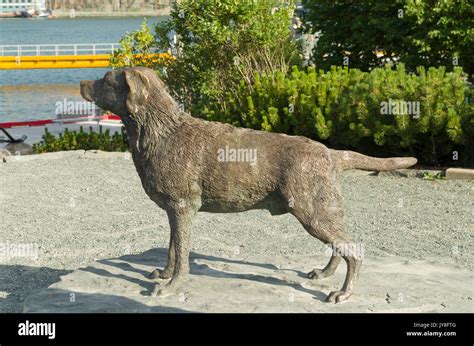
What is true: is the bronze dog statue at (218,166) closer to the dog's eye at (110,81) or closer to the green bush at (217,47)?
the dog's eye at (110,81)

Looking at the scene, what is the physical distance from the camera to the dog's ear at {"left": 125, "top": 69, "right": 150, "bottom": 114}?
5.99m

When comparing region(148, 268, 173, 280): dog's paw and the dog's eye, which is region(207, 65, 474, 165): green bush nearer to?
region(148, 268, 173, 280): dog's paw

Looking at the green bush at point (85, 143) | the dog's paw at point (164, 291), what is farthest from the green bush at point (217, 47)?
the dog's paw at point (164, 291)

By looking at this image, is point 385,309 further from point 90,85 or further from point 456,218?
point 456,218

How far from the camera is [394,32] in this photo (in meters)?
15.5

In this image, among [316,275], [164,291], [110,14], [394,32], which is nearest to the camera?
[164,291]

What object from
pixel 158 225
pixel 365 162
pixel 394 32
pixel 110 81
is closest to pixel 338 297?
pixel 365 162

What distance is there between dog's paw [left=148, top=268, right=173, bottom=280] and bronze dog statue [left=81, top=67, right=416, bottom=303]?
1.23ft

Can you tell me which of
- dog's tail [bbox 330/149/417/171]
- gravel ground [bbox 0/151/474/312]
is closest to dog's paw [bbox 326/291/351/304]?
dog's tail [bbox 330/149/417/171]

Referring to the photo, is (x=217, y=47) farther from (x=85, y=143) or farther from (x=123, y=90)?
(x=123, y=90)

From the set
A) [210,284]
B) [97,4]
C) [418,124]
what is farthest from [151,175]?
[97,4]

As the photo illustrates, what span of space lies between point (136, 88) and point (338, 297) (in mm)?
2389

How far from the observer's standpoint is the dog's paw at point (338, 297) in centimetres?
612

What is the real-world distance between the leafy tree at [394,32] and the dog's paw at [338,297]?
9694mm
